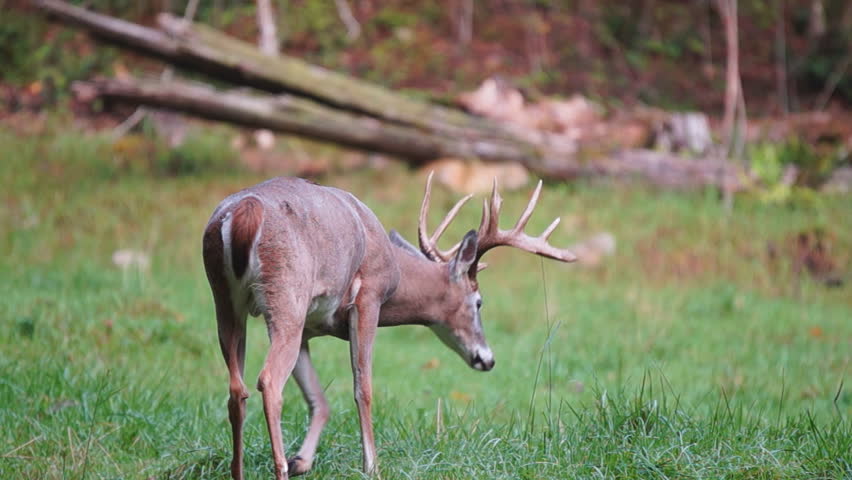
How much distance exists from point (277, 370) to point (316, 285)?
46 centimetres

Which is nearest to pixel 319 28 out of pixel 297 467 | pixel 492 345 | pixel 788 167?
pixel 788 167

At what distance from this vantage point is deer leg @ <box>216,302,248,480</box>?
3.96 meters

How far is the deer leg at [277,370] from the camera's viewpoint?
156 inches

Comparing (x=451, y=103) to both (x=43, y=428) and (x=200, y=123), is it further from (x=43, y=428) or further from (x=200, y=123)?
(x=43, y=428)

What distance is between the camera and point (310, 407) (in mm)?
4754

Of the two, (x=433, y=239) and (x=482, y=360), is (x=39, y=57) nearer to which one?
(x=433, y=239)

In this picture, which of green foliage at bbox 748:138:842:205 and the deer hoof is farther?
green foliage at bbox 748:138:842:205

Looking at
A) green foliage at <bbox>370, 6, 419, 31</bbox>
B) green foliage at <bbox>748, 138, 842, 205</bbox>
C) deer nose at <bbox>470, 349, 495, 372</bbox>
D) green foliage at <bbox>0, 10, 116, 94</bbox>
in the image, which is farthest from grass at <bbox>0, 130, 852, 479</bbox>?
green foliage at <bbox>370, 6, 419, 31</bbox>

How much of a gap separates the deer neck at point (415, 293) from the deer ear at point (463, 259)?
0.05 m

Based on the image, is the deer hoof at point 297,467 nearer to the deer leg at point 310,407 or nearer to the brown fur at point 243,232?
the deer leg at point 310,407

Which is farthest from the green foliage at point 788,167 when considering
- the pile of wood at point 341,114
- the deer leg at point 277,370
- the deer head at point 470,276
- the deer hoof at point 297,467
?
the deer leg at point 277,370

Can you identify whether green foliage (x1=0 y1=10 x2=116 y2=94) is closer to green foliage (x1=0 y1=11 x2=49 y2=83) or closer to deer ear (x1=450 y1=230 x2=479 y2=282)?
green foliage (x1=0 y1=11 x2=49 y2=83)

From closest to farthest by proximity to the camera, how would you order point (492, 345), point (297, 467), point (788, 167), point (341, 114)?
point (297, 467) < point (492, 345) < point (341, 114) < point (788, 167)

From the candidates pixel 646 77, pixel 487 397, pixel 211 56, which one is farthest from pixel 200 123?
pixel 487 397
